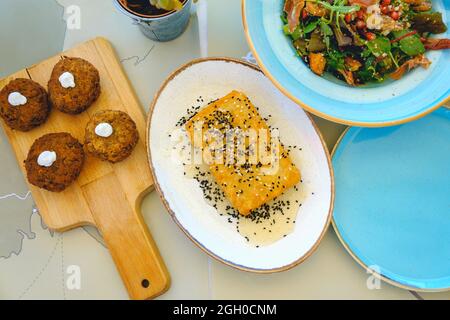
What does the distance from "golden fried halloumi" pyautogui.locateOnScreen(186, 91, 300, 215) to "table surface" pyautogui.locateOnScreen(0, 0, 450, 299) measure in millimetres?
195

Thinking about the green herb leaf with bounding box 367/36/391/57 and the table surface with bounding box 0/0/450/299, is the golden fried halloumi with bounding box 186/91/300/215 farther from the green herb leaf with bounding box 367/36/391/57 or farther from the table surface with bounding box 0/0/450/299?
the green herb leaf with bounding box 367/36/391/57

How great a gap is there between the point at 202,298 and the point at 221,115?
0.59 m

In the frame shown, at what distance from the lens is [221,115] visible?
1322mm

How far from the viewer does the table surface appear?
4.49 ft

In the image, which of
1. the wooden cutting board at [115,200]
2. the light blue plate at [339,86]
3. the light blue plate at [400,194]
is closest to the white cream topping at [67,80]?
the wooden cutting board at [115,200]

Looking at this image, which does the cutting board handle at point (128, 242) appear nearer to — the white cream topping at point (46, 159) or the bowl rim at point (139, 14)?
the white cream topping at point (46, 159)

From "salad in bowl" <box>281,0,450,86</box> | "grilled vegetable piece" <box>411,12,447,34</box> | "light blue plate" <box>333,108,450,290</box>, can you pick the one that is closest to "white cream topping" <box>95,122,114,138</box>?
"salad in bowl" <box>281,0,450,86</box>

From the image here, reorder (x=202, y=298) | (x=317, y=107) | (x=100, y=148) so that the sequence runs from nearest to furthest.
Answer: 1. (x=317, y=107)
2. (x=100, y=148)
3. (x=202, y=298)

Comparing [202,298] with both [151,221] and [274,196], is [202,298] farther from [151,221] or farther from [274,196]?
[274,196]

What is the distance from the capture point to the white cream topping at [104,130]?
126cm

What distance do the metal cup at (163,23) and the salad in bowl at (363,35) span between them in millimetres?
325

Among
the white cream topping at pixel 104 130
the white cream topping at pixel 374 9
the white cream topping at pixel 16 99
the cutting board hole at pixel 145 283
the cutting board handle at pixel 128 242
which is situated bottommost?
the cutting board hole at pixel 145 283
